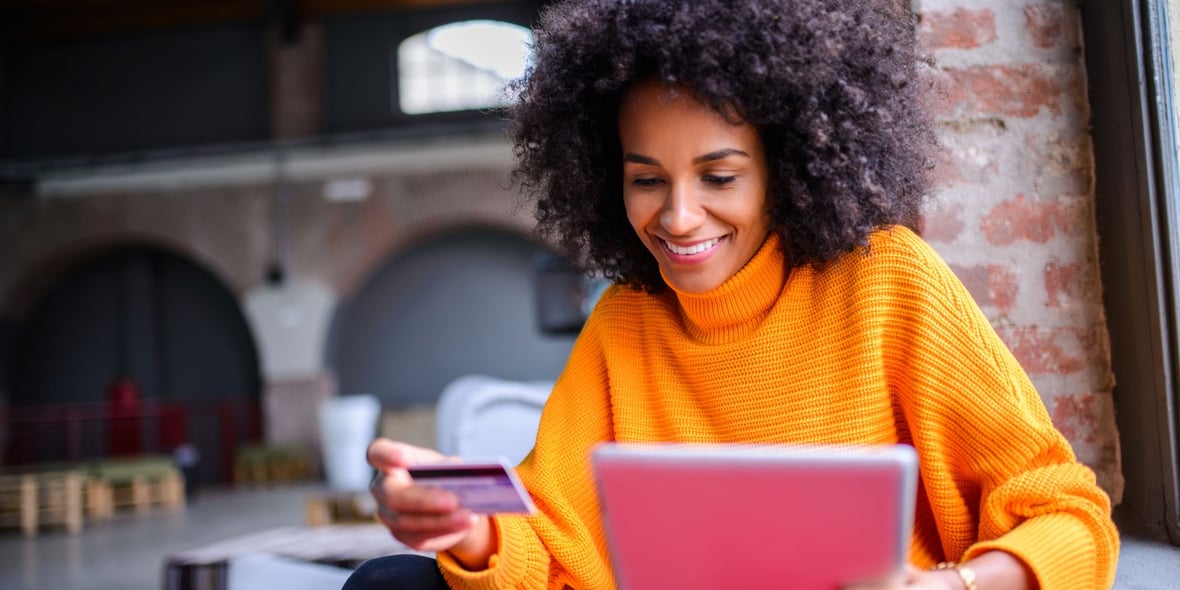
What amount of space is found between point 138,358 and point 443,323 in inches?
143

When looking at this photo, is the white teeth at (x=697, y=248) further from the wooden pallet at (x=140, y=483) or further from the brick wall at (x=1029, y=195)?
the wooden pallet at (x=140, y=483)

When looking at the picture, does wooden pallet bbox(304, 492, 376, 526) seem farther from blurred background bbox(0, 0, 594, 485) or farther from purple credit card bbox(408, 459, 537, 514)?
blurred background bbox(0, 0, 594, 485)

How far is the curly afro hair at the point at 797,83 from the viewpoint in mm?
1264

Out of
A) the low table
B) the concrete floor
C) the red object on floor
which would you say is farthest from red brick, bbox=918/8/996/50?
the red object on floor

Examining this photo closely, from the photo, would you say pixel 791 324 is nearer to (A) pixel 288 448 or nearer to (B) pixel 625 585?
(B) pixel 625 585

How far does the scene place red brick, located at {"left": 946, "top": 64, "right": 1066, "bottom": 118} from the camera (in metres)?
1.66

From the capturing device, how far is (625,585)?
927 mm

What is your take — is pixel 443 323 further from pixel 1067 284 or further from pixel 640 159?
pixel 640 159

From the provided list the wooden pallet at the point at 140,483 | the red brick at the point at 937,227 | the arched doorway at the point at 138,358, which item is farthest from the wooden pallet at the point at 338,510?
the arched doorway at the point at 138,358

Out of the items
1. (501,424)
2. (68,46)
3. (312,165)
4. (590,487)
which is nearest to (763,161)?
(590,487)

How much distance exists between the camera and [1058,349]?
1629 millimetres

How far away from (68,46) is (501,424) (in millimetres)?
10377

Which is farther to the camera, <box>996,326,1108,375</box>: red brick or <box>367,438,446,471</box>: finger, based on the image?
<box>996,326,1108,375</box>: red brick

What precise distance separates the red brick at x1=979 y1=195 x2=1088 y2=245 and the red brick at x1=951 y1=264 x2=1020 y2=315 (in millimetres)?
51
